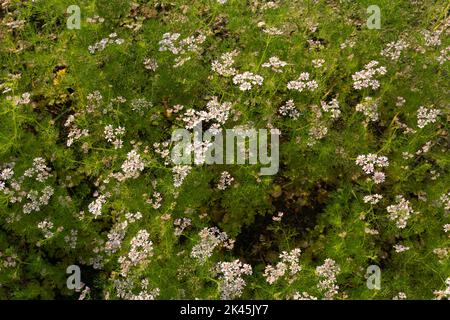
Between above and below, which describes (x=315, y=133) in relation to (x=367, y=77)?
below

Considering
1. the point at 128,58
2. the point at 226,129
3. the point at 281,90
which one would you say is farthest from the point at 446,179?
the point at 128,58

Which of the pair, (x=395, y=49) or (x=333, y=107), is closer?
(x=333, y=107)

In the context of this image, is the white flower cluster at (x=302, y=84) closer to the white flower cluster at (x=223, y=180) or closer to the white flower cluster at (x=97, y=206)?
the white flower cluster at (x=223, y=180)

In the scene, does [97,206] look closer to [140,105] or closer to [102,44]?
[140,105]

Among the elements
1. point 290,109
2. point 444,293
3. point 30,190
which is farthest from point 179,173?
point 444,293

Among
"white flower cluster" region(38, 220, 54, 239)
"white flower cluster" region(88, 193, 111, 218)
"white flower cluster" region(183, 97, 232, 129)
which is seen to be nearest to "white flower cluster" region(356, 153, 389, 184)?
"white flower cluster" region(183, 97, 232, 129)

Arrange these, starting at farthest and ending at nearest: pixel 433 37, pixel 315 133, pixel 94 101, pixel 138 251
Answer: pixel 433 37 → pixel 94 101 → pixel 315 133 → pixel 138 251

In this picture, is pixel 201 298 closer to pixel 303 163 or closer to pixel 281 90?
pixel 303 163
